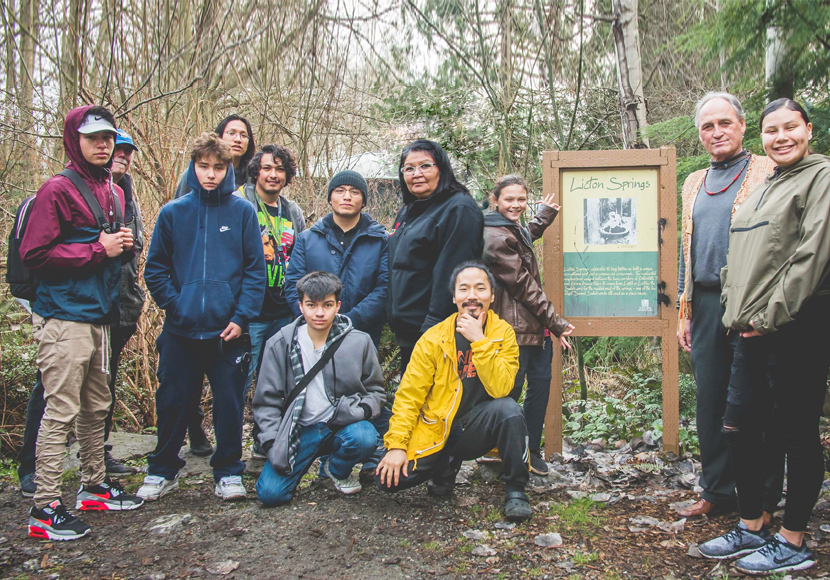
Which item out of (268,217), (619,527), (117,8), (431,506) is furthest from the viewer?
(117,8)

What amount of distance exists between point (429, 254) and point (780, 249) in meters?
1.91

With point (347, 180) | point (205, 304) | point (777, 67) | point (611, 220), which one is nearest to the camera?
point (205, 304)

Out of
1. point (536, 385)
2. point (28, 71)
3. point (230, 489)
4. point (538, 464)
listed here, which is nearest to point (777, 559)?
point (538, 464)

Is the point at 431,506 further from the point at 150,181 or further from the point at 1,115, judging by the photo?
the point at 1,115

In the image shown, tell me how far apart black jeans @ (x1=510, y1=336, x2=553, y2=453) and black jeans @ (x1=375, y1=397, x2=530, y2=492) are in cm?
66

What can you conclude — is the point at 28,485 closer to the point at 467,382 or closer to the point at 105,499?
the point at 105,499

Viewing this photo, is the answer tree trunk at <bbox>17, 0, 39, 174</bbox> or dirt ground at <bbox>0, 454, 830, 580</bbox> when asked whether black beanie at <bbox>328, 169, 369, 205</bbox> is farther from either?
tree trunk at <bbox>17, 0, 39, 174</bbox>

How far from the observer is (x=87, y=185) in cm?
346

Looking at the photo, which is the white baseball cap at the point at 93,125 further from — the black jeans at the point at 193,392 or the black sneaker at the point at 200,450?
the black sneaker at the point at 200,450

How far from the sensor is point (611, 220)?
4.50 metres

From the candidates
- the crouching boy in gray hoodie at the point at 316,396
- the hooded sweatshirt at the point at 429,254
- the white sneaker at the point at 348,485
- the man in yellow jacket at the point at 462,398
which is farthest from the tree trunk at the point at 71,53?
the white sneaker at the point at 348,485

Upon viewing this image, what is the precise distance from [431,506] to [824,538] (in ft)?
6.92

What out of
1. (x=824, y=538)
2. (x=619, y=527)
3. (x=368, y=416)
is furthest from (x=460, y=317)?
(x=824, y=538)

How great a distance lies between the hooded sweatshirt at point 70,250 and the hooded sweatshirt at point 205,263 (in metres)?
0.34
